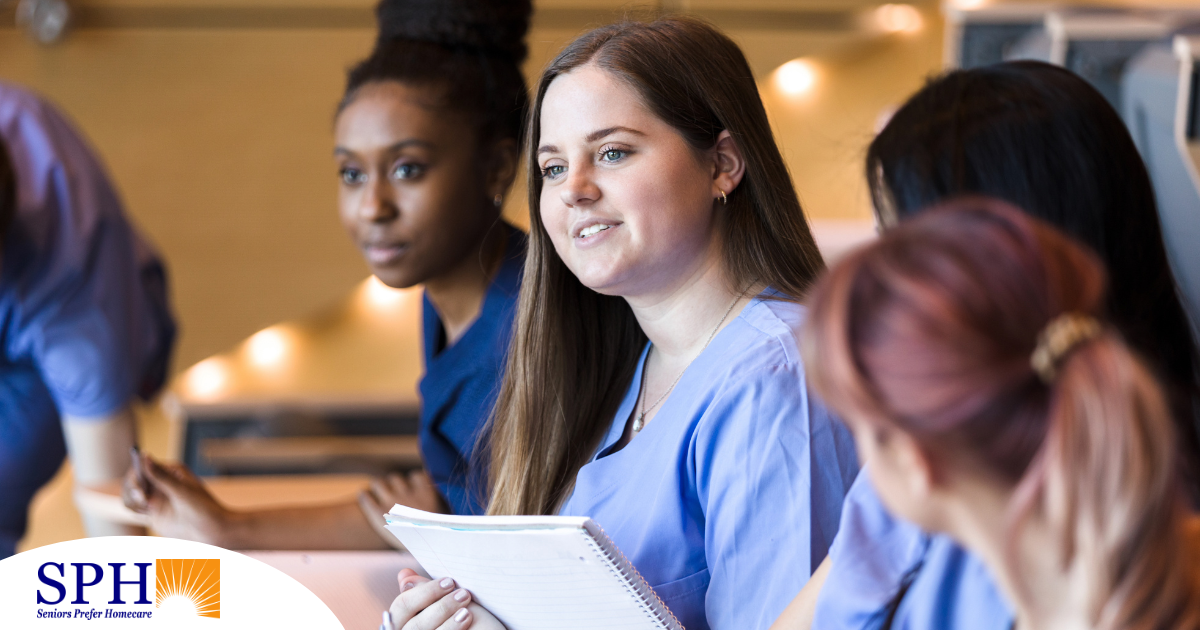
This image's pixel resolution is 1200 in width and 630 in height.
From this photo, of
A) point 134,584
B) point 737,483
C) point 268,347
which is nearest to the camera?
point 737,483

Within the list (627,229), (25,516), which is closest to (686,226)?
(627,229)

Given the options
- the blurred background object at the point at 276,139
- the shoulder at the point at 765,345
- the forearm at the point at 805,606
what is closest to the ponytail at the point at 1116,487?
the forearm at the point at 805,606

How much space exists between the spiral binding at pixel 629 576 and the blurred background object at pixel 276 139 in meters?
2.11

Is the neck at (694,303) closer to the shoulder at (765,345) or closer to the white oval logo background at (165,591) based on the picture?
the shoulder at (765,345)

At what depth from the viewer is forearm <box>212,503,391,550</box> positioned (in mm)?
1343

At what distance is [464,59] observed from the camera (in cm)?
134

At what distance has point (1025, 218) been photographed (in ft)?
1.57

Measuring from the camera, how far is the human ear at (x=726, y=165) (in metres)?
0.97

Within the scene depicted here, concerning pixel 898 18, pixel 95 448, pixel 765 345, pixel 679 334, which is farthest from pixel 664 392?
Answer: pixel 898 18

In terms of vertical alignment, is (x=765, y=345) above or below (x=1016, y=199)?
below

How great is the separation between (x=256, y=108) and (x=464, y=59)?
199 cm

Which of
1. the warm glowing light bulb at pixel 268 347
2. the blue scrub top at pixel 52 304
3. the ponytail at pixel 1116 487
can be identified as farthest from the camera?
the warm glowing light bulb at pixel 268 347

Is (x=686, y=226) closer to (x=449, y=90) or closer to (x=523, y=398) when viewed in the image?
(x=523, y=398)

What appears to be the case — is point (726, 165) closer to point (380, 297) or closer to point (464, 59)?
point (464, 59)
